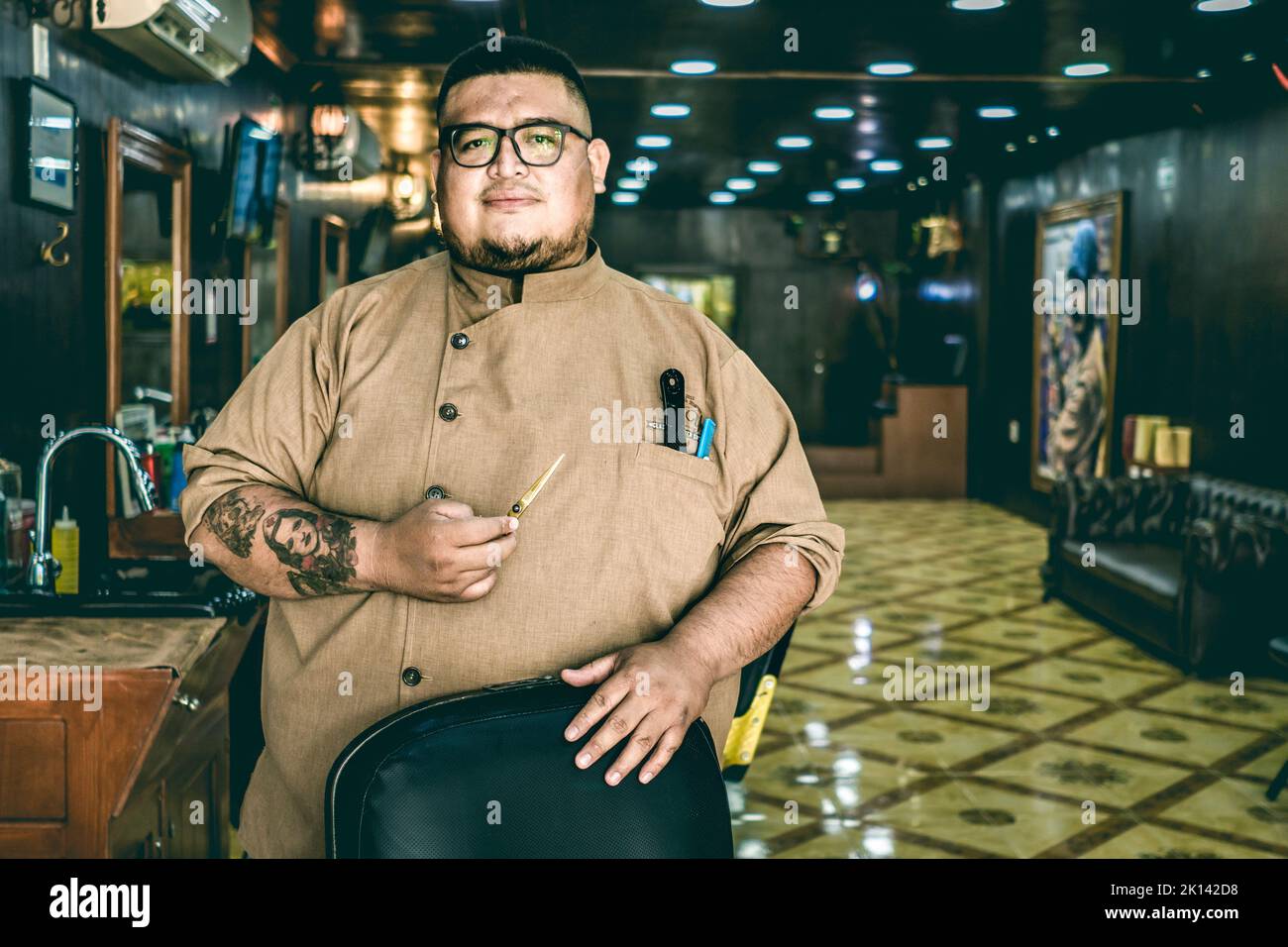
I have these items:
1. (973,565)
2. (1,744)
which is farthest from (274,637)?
(973,565)

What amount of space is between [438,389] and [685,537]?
320 mm

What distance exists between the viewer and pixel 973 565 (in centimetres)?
796

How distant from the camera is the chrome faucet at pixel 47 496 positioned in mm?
2344

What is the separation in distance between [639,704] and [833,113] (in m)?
7.27

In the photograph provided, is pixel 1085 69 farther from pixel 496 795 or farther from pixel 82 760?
pixel 496 795

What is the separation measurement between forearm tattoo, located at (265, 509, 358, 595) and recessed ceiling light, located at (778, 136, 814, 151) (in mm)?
8226

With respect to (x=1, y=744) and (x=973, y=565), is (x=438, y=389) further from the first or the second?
(x=973, y=565)

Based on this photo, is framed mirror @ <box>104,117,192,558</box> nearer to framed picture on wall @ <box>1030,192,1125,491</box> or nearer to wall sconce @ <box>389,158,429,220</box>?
wall sconce @ <box>389,158,429,220</box>

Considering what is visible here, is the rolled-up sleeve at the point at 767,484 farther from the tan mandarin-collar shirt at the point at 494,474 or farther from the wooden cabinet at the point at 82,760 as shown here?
the wooden cabinet at the point at 82,760

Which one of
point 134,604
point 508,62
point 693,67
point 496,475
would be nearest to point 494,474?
point 496,475

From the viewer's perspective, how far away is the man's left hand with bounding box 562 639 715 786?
119 cm

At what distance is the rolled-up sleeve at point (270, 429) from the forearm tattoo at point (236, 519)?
0.05 ft

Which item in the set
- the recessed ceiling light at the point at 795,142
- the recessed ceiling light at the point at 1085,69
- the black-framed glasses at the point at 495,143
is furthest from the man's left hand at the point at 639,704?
the recessed ceiling light at the point at 795,142

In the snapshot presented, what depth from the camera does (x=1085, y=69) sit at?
6367 mm
